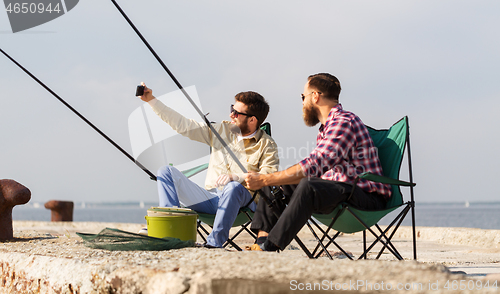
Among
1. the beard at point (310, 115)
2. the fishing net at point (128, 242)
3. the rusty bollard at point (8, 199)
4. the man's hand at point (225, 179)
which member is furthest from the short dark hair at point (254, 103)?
the rusty bollard at point (8, 199)

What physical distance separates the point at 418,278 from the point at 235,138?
201 centimetres

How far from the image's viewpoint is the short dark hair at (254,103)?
9.85ft

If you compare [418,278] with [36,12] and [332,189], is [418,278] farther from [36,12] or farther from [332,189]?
[36,12]

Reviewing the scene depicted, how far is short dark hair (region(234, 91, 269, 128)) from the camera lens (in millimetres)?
3002

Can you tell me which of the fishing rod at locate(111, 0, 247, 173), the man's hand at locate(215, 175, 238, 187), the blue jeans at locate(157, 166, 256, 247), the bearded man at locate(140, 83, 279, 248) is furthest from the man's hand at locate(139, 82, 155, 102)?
the man's hand at locate(215, 175, 238, 187)

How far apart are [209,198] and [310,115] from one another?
873 mm

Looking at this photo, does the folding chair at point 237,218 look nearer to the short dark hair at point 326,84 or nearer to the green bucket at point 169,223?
the green bucket at point 169,223

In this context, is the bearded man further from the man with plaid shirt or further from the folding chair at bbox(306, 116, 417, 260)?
the folding chair at bbox(306, 116, 417, 260)

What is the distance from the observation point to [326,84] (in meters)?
2.63

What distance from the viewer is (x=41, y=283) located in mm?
1846

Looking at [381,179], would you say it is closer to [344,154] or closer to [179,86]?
[344,154]

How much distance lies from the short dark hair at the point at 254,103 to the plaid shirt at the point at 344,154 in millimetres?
655

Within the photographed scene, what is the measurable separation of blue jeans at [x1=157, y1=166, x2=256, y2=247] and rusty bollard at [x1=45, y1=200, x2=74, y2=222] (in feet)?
16.4

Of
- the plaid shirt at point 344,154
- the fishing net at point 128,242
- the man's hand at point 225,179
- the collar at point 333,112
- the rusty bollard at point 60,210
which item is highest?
the collar at point 333,112
